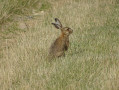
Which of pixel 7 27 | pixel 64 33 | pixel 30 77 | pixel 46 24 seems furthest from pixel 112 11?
pixel 30 77

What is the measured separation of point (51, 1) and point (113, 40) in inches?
236

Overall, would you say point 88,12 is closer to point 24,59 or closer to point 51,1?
point 51,1

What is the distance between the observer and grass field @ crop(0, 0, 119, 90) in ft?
20.7

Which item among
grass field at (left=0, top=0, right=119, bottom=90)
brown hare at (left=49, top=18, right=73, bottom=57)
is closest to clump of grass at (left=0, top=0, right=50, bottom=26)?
grass field at (left=0, top=0, right=119, bottom=90)

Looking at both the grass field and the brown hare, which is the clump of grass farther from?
the brown hare

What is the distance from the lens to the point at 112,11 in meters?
12.6

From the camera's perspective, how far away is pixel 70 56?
7836 mm

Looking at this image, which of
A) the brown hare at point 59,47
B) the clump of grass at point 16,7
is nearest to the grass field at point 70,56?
the brown hare at point 59,47

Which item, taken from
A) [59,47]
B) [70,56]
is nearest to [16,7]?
[59,47]

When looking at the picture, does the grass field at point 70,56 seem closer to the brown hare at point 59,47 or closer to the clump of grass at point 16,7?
the brown hare at point 59,47

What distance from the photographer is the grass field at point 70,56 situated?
20.7ft

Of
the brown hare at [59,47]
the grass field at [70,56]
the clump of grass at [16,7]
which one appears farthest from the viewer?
the clump of grass at [16,7]

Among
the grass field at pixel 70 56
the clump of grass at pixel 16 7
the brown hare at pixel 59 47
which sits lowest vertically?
the grass field at pixel 70 56

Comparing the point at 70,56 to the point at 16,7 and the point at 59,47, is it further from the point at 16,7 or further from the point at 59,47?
the point at 16,7
